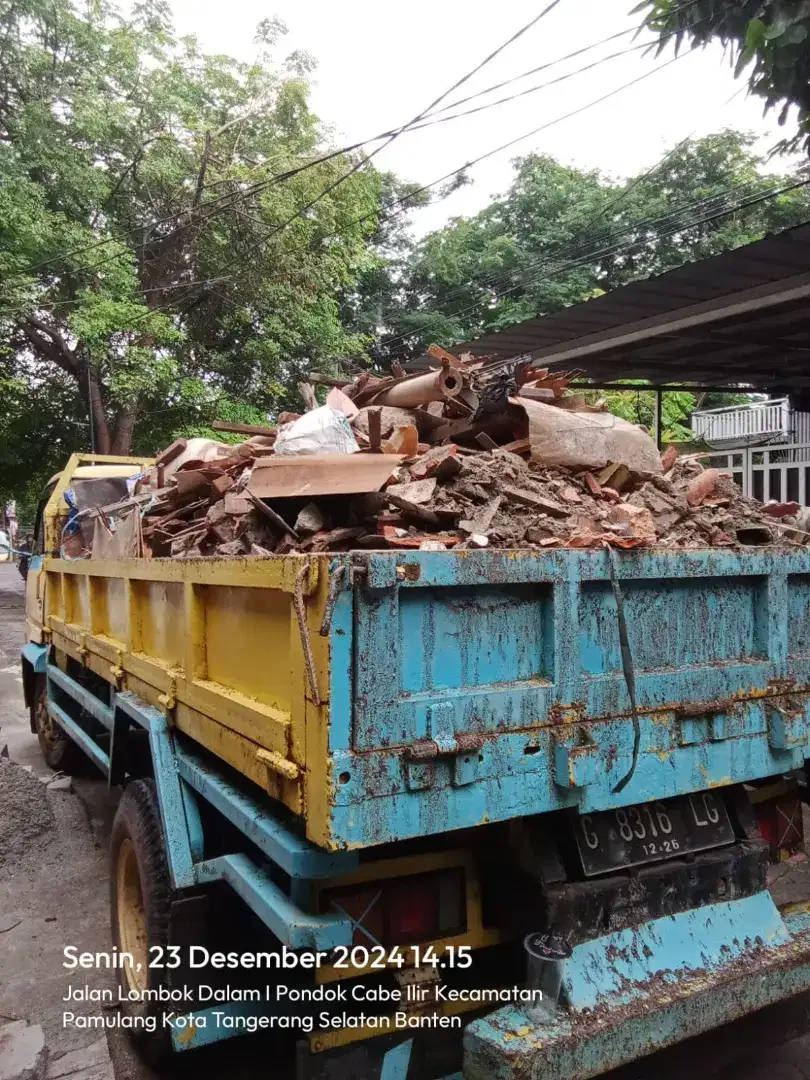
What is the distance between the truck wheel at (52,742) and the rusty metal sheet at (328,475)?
169 inches

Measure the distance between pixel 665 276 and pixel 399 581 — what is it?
5.31 m

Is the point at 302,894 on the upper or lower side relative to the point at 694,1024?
upper

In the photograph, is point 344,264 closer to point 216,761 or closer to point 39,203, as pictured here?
point 39,203

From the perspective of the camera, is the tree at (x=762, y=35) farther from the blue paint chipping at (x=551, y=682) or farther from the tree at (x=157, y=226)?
the tree at (x=157, y=226)

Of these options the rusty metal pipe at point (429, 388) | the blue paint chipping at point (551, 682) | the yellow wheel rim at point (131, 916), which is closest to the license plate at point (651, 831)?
the blue paint chipping at point (551, 682)

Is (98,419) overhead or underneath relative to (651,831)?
overhead

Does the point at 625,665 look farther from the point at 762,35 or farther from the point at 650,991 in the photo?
the point at 762,35

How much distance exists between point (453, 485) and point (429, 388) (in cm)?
82

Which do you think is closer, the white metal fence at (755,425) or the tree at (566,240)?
the white metal fence at (755,425)

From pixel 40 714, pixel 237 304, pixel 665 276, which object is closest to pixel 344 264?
pixel 237 304

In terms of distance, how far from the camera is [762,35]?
17.9 feet

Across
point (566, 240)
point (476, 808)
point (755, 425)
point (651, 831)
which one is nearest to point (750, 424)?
point (755, 425)

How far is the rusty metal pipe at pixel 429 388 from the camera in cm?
321

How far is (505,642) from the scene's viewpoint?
2039mm
